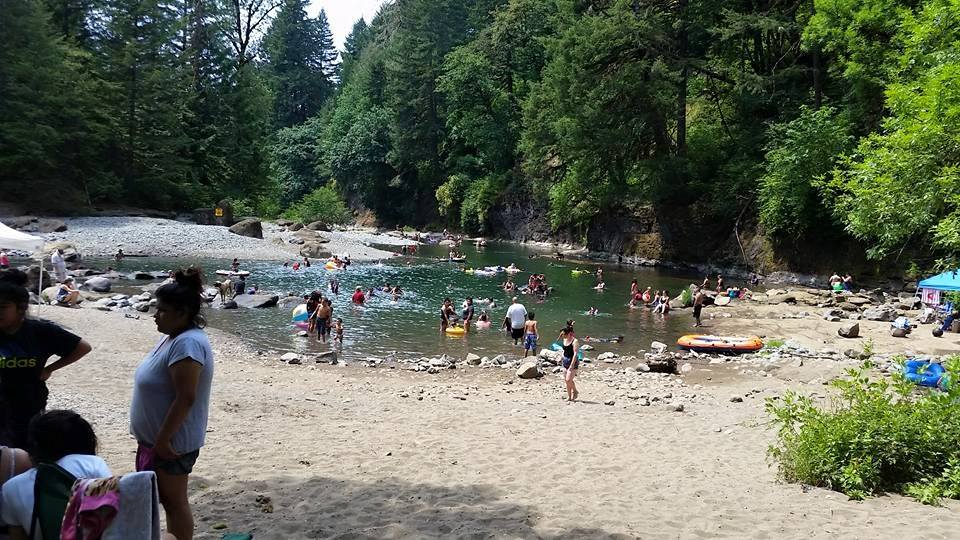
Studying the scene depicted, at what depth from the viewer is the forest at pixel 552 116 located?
20.0 meters

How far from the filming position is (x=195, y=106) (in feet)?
179

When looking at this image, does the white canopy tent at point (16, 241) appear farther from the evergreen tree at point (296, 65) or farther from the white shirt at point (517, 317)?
the evergreen tree at point (296, 65)

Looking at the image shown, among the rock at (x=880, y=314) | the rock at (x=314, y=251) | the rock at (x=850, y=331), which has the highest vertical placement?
the rock at (x=314, y=251)

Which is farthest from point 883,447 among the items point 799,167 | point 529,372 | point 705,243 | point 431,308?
point 705,243

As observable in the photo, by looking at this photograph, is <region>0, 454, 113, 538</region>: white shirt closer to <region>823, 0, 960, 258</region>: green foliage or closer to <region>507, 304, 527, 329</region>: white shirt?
<region>823, 0, 960, 258</region>: green foliage

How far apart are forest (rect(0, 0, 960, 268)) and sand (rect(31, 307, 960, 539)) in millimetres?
6342

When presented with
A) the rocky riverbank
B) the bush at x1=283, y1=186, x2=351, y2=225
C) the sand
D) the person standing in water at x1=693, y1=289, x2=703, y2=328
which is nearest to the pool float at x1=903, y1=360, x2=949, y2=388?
the sand

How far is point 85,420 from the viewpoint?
3.31 meters

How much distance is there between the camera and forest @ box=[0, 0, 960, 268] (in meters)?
20.0

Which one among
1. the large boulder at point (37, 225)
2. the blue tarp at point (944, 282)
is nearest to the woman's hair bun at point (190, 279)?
the blue tarp at point (944, 282)

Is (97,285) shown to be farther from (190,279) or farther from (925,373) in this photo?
(925,373)

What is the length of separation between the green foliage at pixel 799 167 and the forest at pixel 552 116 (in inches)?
4.2

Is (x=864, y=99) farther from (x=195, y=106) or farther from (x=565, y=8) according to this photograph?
(x=195, y=106)

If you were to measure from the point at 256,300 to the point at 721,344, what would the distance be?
1605cm
